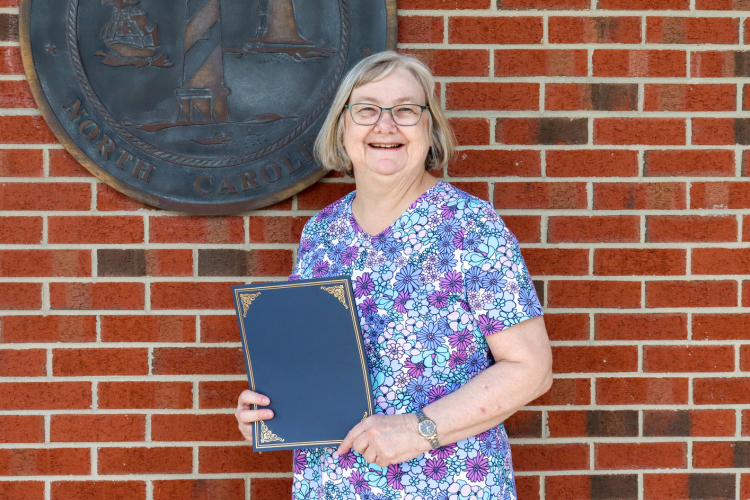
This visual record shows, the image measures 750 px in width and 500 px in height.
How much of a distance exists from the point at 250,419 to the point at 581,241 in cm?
131

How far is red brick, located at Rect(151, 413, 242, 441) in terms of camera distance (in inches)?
86.4

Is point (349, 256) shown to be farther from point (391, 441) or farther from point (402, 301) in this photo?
point (391, 441)

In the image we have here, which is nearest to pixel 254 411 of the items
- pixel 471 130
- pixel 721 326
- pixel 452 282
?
pixel 452 282

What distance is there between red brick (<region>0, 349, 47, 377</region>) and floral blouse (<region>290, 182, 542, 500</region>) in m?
1.20

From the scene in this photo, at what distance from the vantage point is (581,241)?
220 cm

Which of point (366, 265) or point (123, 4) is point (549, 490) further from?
point (123, 4)

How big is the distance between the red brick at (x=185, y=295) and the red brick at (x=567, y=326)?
114 centimetres

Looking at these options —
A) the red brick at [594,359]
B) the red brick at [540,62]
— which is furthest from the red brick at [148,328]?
the red brick at [540,62]

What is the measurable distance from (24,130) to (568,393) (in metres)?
2.13

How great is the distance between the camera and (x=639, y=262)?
2.20 metres

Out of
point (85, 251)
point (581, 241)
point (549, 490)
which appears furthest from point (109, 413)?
point (581, 241)

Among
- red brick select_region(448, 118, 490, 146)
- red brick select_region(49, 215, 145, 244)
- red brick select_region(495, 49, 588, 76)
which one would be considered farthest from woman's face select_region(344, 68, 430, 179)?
red brick select_region(49, 215, 145, 244)

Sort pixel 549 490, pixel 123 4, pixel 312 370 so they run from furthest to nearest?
pixel 549 490 < pixel 123 4 < pixel 312 370

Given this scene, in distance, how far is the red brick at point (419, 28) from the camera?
2156 mm
